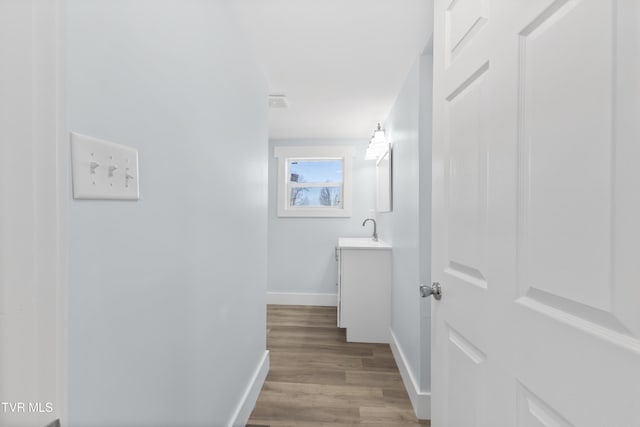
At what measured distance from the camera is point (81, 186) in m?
0.61

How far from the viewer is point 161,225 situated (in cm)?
94

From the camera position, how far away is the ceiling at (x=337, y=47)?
1.56m

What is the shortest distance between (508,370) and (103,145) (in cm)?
105

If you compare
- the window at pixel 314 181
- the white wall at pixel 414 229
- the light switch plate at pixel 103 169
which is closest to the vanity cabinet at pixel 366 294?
the white wall at pixel 414 229

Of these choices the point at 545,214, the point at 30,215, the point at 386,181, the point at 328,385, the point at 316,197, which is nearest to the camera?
the point at 30,215

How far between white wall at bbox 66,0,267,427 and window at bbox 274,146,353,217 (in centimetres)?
250

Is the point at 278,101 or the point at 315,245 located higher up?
the point at 278,101

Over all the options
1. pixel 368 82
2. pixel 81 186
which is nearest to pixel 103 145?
pixel 81 186

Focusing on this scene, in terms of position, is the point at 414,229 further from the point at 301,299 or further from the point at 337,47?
the point at 301,299

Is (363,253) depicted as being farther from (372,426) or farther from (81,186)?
(81,186)

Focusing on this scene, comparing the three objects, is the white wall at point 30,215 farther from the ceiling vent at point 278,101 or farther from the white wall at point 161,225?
the ceiling vent at point 278,101

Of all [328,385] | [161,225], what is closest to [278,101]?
[161,225]

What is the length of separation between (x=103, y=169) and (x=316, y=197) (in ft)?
11.9

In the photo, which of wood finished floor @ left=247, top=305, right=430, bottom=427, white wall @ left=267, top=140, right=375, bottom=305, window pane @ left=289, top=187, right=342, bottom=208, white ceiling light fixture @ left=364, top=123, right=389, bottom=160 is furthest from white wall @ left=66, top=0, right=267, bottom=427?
window pane @ left=289, top=187, right=342, bottom=208
